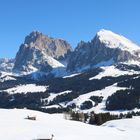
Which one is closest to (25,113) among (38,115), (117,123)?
(38,115)

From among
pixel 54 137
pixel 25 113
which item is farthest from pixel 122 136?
pixel 25 113

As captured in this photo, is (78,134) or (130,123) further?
(130,123)

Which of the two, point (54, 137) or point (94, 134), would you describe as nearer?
point (54, 137)

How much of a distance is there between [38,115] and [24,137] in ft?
169

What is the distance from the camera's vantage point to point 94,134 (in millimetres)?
105312

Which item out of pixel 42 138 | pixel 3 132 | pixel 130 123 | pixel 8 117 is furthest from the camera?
pixel 130 123

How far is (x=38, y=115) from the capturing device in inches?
5640

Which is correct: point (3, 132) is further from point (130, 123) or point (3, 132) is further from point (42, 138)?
point (130, 123)

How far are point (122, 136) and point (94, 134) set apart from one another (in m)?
6.64

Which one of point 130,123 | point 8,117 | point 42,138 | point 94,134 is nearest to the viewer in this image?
point 42,138

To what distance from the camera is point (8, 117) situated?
129375mm

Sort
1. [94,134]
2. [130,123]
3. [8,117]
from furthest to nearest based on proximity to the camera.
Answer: [130,123] → [8,117] → [94,134]

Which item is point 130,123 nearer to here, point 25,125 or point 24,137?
point 25,125

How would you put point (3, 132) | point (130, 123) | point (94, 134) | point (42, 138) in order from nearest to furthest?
point (42, 138)
point (3, 132)
point (94, 134)
point (130, 123)
